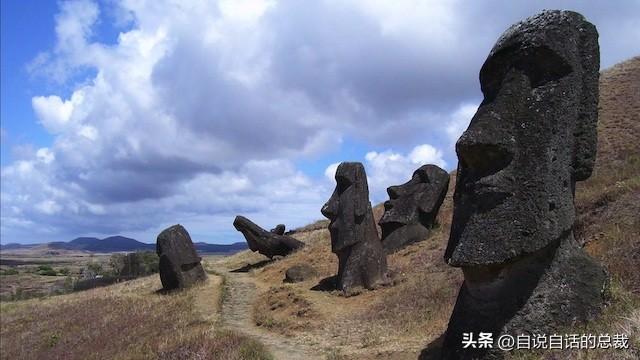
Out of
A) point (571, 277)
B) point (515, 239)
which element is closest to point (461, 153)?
point (515, 239)

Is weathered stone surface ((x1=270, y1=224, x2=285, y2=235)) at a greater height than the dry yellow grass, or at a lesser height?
greater

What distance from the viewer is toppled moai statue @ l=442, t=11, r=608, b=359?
7551 millimetres

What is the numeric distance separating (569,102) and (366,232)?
11.3 m

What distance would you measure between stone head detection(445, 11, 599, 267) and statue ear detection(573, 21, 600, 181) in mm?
14

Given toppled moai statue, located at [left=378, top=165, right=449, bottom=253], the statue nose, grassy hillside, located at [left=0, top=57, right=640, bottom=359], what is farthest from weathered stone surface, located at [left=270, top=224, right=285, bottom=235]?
the statue nose

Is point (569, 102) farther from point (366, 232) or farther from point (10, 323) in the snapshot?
point (10, 323)

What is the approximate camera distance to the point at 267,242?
3028cm

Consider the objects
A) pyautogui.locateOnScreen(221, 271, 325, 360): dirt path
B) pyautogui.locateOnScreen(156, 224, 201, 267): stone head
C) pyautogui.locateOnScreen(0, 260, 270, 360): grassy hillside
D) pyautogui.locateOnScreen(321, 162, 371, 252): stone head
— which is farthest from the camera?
pyautogui.locateOnScreen(156, 224, 201, 267): stone head

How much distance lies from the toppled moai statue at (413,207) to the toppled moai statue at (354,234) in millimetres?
4539

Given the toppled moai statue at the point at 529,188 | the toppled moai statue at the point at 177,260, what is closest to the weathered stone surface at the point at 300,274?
the toppled moai statue at the point at 177,260

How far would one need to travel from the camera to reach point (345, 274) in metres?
18.3

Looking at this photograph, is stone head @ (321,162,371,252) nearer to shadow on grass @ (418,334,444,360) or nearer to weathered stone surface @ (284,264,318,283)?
weathered stone surface @ (284,264,318,283)

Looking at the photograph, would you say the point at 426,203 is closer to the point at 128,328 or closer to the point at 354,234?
the point at 354,234

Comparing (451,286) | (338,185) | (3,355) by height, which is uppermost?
(338,185)
